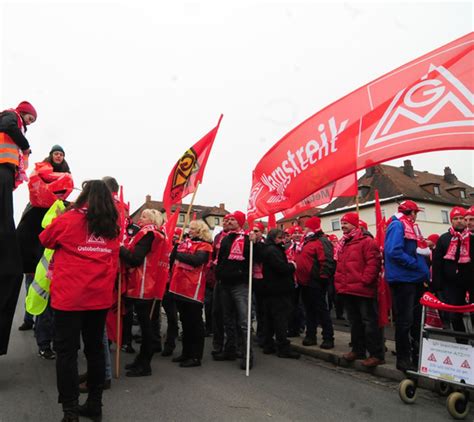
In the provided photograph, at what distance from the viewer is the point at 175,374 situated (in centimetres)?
481

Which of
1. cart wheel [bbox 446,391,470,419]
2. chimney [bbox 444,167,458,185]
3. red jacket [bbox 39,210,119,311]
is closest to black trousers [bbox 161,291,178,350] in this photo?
red jacket [bbox 39,210,119,311]

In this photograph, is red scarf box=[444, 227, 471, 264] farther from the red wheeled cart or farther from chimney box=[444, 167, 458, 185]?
→ chimney box=[444, 167, 458, 185]

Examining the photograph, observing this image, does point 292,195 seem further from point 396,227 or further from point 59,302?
point 59,302

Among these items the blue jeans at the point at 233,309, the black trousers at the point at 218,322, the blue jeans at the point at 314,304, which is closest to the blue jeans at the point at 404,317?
the blue jeans at the point at 314,304

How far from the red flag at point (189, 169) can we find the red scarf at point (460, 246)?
11.7 ft

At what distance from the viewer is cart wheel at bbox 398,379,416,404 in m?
3.94

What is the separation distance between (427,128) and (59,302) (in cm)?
341

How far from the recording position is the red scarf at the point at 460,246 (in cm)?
468

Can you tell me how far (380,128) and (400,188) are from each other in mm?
41267

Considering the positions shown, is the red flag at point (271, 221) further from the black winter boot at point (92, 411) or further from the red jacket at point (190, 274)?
the black winter boot at point (92, 411)

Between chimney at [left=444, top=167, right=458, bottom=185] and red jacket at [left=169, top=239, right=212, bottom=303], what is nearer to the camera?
red jacket at [left=169, top=239, right=212, bottom=303]

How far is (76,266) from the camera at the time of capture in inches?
127

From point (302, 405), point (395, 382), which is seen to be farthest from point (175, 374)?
point (395, 382)

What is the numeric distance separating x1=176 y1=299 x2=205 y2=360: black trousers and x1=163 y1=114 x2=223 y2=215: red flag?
5.59 feet
